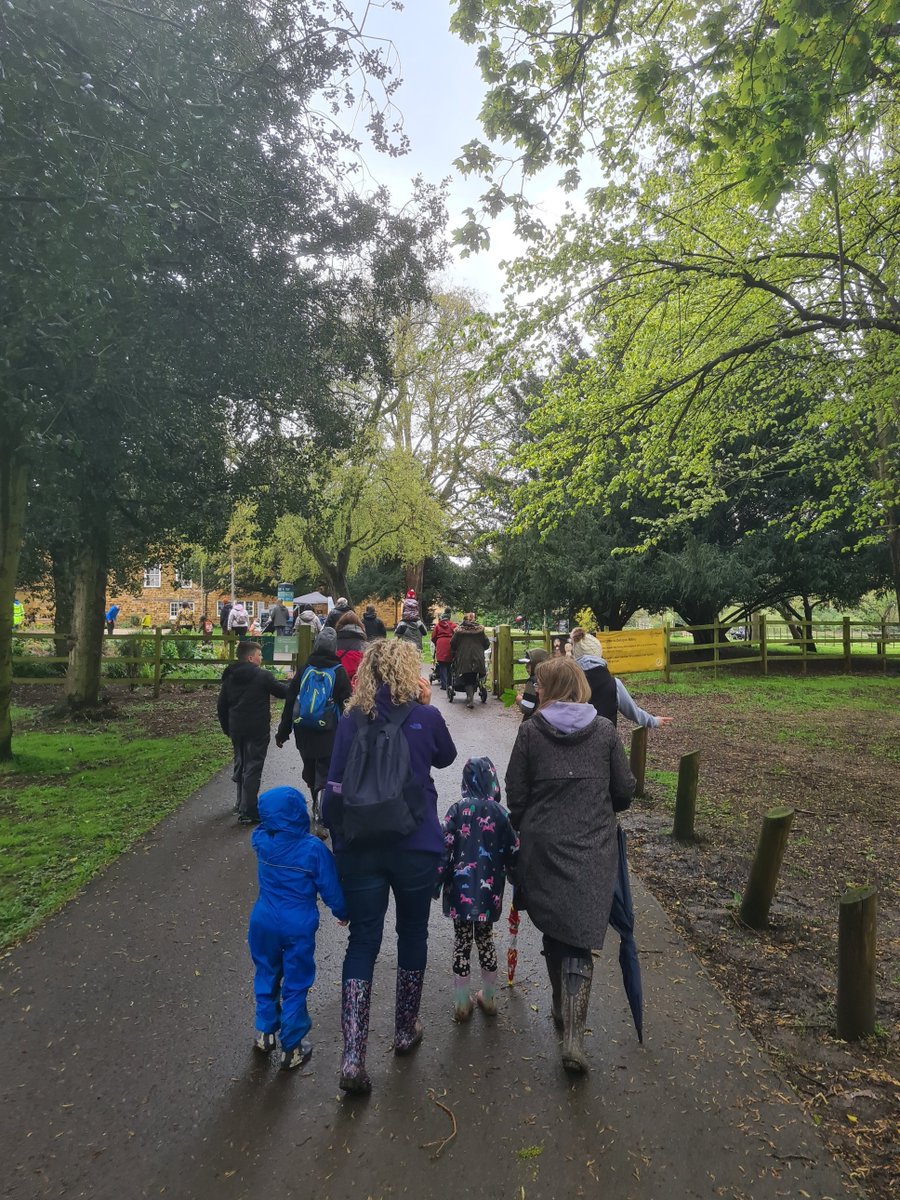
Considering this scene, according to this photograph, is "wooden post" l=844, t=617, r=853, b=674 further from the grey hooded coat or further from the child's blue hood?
the child's blue hood

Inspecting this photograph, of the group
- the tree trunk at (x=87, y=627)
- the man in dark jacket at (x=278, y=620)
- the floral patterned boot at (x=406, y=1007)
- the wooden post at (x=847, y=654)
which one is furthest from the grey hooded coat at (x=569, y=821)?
the wooden post at (x=847, y=654)

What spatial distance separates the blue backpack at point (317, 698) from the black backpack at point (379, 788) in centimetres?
309

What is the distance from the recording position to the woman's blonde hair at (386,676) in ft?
10.4

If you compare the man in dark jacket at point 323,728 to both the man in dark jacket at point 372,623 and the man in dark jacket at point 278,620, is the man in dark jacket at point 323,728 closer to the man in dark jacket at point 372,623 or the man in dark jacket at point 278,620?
the man in dark jacket at point 372,623

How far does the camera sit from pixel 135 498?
12.2 m

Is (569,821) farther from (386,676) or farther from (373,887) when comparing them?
(386,676)

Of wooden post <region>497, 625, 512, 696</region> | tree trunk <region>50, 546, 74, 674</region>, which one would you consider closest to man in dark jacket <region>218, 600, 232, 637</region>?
tree trunk <region>50, 546, 74, 674</region>

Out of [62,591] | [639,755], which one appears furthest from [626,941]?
[62,591]

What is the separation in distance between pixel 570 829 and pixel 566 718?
0.50 metres

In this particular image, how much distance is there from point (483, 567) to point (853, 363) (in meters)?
16.9

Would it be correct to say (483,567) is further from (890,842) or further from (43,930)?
(43,930)

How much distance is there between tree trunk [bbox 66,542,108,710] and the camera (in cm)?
1296

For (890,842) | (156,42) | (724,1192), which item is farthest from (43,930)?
(156,42)

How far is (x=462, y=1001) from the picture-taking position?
11.8 ft
